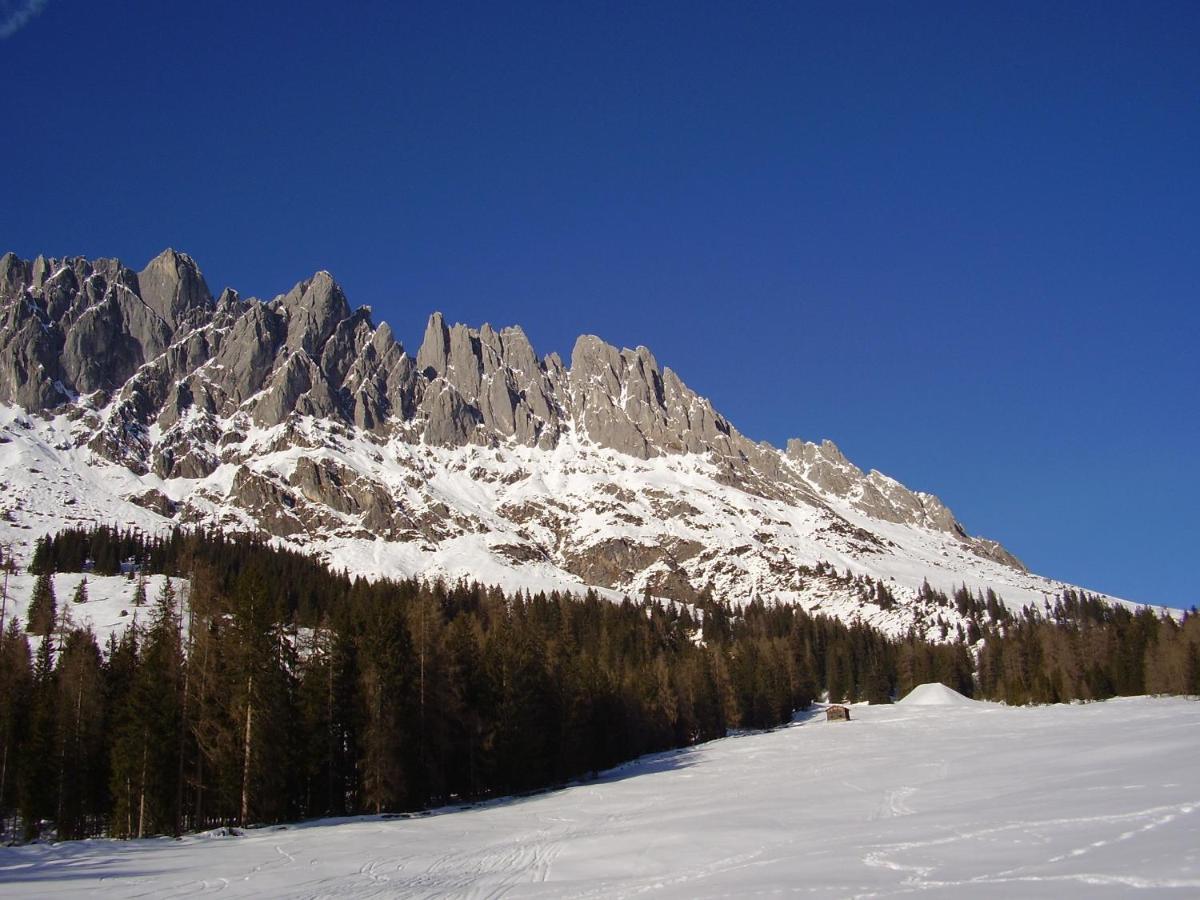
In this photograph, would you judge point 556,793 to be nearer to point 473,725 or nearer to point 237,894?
point 473,725

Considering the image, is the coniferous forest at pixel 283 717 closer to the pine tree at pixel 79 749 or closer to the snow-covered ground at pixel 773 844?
the pine tree at pixel 79 749

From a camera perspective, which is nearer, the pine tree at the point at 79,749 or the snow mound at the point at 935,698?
the pine tree at the point at 79,749

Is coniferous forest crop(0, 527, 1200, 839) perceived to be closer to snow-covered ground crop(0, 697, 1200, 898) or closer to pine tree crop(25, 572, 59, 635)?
pine tree crop(25, 572, 59, 635)

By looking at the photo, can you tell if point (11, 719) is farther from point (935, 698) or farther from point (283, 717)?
point (935, 698)

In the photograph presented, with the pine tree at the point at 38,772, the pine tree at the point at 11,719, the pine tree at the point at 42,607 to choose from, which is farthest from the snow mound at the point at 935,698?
the pine tree at the point at 11,719

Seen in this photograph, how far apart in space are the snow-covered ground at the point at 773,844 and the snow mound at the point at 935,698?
71332 millimetres

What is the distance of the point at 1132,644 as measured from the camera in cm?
11931

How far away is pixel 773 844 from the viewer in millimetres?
25422

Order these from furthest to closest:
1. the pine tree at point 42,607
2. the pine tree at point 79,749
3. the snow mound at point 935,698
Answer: the snow mound at point 935,698 → the pine tree at point 42,607 → the pine tree at point 79,749

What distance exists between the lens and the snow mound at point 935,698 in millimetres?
117562

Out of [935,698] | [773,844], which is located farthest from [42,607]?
[935,698]

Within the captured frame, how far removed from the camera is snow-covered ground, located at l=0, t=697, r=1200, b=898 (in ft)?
58.4

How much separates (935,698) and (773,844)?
105 metres

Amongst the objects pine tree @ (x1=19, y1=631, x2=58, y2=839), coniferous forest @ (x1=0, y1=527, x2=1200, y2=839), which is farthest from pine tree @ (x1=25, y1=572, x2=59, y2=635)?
pine tree @ (x1=19, y1=631, x2=58, y2=839)
